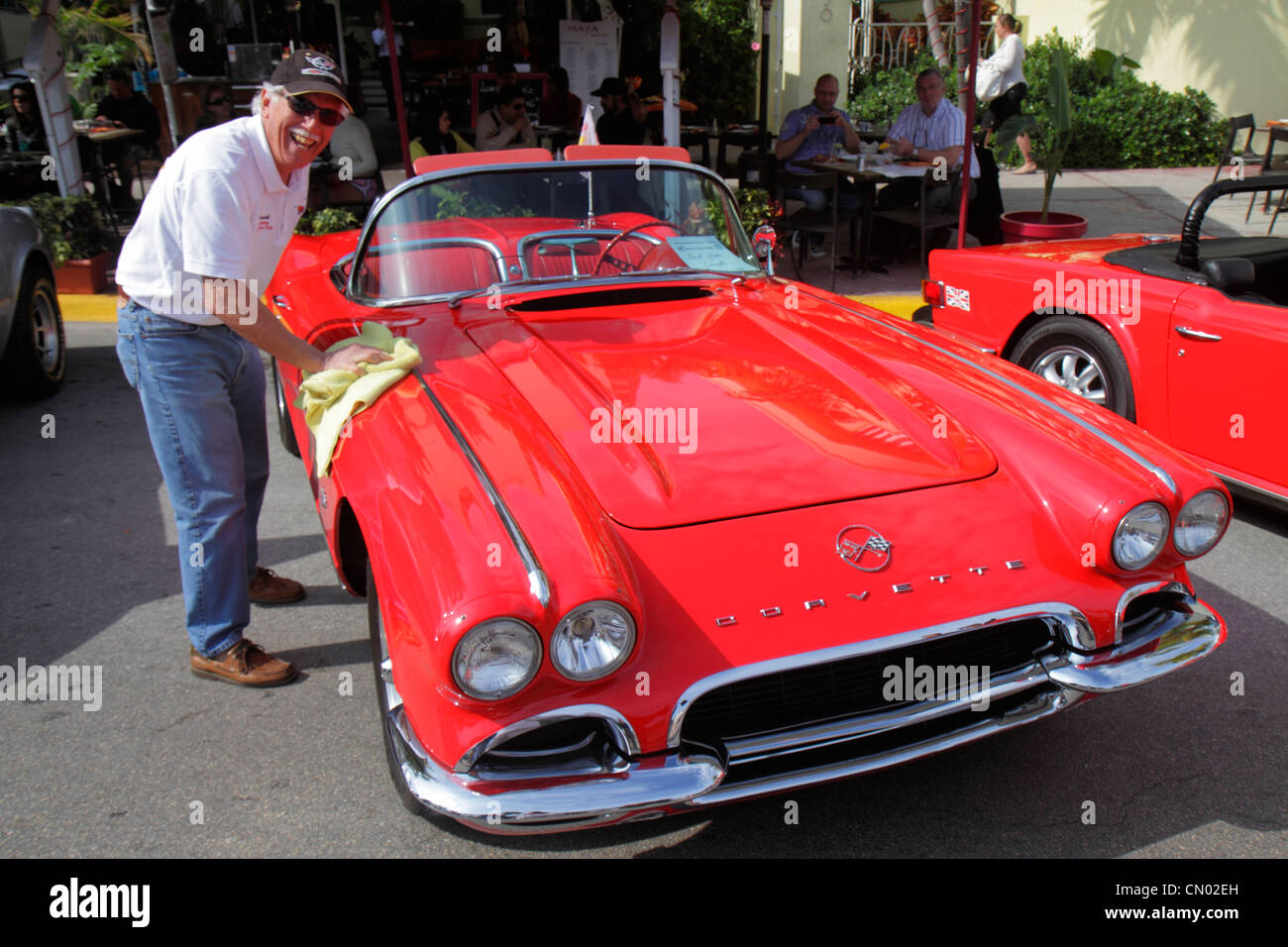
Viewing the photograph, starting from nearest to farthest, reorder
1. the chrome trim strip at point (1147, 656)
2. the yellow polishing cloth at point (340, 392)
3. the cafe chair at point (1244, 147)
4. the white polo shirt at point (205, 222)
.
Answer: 1. the chrome trim strip at point (1147, 656)
2. the white polo shirt at point (205, 222)
3. the yellow polishing cloth at point (340, 392)
4. the cafe chair at point (1244, 147)

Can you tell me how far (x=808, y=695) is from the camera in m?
2.29

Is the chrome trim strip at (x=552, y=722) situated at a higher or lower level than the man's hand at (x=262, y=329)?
lower

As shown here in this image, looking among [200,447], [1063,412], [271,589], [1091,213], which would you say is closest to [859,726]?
[1063,412]

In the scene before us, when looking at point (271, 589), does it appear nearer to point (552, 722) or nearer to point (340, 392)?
A: point (340, 392)

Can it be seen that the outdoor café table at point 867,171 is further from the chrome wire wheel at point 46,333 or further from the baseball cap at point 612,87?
the chrome wire wheel at point 46,333

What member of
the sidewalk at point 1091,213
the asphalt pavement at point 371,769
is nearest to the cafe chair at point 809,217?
the sidewalk at point 1091,213

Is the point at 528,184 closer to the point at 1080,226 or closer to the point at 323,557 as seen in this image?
the point at 323,557

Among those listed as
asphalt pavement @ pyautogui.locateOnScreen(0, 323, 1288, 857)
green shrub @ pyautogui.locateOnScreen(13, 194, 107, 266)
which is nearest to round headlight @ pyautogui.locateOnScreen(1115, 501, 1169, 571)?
asphalt pavement @ pyautogui.locateOnScreen(0, 323, 1288, 857)

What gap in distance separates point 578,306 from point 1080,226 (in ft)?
17.2

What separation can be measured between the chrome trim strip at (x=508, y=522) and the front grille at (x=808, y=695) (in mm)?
424

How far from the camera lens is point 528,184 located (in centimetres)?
372

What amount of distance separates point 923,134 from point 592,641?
7767 millimetres

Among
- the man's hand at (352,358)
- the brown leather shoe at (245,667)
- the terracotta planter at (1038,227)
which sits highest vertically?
the man's hand at (352,358)

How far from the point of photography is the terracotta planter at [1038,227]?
7.16m
